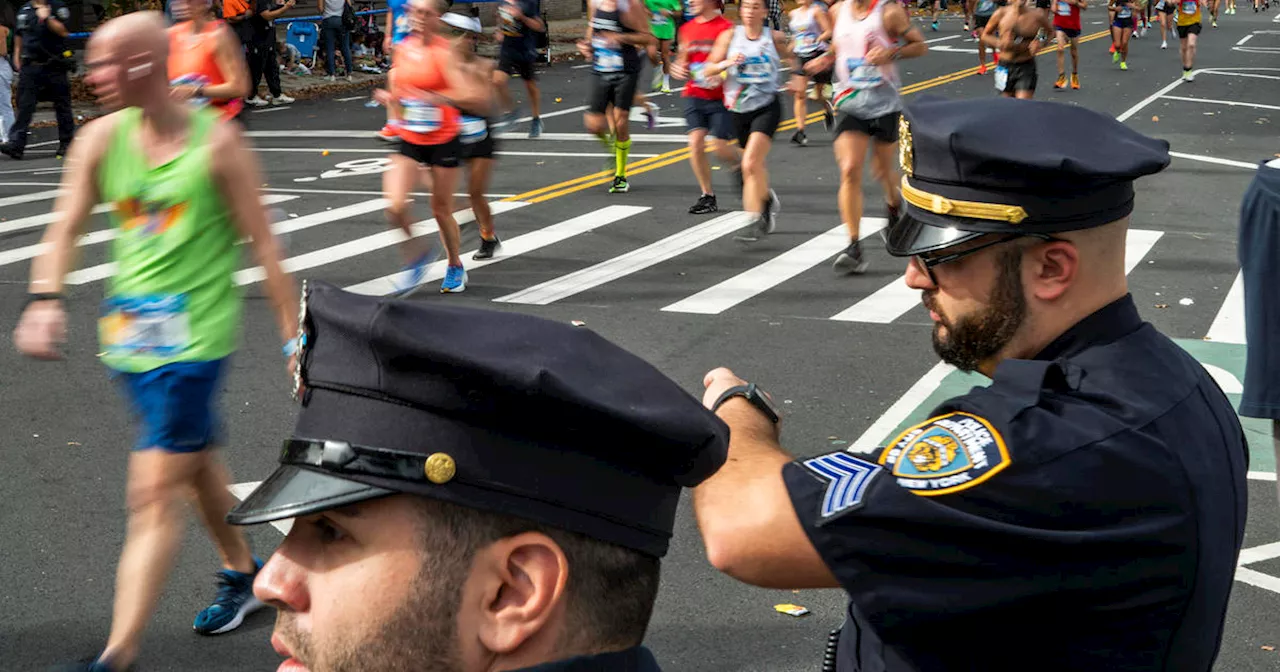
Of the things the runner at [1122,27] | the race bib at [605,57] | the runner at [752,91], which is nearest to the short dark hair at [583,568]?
the runner at [752,91]

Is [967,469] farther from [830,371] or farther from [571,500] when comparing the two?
[830,371]

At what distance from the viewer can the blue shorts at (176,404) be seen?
5.02 metres

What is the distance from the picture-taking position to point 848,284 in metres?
11.4

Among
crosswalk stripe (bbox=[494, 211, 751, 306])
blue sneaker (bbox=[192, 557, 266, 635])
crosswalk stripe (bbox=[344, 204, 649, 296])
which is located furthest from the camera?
crosswalk stripe (bbox=[344, 204, 649, 296])

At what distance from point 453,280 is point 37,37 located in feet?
32.7

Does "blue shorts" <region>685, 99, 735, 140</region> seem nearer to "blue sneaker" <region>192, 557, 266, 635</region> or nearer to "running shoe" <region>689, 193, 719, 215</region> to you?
"running shoe" <region>689, 193, 719, 215</region>

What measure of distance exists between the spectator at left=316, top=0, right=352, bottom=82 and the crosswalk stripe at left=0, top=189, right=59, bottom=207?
11.2m

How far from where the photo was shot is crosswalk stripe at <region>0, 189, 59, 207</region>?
50.7 ft

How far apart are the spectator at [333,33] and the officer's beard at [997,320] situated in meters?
25.0

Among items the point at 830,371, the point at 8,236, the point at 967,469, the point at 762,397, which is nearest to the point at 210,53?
the point at 830,371

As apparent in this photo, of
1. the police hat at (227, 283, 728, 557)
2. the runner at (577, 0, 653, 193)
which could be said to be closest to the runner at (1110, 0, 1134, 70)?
the runner at (577, 0, 653, 193)

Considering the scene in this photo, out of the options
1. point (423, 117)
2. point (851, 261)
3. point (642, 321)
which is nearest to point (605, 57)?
point (851, 261)

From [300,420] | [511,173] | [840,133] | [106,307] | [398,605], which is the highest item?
[300,420]

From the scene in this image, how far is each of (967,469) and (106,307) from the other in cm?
380
